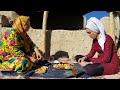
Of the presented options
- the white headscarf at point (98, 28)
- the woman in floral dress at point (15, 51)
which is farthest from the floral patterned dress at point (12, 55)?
the white headscarf at point (98, 28)

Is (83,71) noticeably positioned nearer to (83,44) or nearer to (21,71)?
(21,71)

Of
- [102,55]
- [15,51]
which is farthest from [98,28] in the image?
[15,51]

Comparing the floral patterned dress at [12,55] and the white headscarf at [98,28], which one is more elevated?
the white headscarf at [98,28]

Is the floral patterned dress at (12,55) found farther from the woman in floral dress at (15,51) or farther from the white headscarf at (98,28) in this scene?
the white headscarf at (98,28)

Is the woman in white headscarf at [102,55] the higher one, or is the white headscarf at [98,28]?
the white headscarf at [98,28]

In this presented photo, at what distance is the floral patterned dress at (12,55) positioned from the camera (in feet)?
13.8

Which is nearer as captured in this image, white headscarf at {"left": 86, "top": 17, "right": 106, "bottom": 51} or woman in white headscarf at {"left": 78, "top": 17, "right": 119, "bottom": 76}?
woman in white headscarf at {"left": 78, "top": 17, "right": 119, "bottom": 76}

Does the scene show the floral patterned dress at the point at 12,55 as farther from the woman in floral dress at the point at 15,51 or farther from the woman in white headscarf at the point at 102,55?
the woman in white headscarf at the point at 102,55

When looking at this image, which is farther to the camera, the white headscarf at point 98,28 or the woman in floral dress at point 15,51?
the white headscarf at point 98,28

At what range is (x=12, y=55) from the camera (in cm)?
429

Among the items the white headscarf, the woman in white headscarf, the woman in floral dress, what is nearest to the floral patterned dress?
the woman in floral dress

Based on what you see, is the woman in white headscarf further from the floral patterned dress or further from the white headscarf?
the floral patterned dress

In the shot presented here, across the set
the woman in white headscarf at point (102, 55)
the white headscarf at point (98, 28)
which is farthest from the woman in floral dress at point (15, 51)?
the white headscarf at point (98, 28)

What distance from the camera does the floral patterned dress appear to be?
4207 mm
